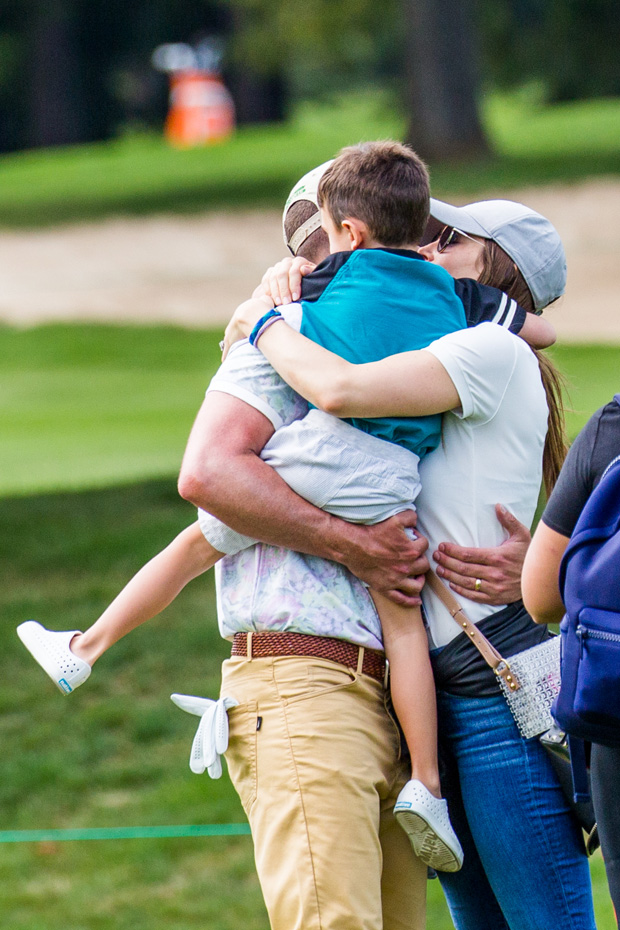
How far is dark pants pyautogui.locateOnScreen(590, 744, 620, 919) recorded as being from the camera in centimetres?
201

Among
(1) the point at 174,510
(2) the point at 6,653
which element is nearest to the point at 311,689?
(2) the point at 6,653

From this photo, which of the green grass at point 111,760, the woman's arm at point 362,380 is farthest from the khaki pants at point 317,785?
the green grass at point 111,760

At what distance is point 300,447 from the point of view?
6.91 ft

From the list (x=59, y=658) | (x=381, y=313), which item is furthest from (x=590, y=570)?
(x=59, y=658)

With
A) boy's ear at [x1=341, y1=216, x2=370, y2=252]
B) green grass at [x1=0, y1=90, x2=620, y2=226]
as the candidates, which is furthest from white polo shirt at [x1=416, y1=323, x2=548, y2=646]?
green grass at [x1=0, y1=90, x2=620, y2=226]

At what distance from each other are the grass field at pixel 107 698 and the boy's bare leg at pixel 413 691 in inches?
86.7

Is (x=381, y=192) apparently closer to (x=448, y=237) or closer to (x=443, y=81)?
(x=448, y=237)

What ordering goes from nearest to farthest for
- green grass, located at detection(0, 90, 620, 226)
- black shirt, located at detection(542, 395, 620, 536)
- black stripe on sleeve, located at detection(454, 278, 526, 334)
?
black shirt, located at detection(542, 395, 620, 536) < black stripe on sleeve, located at detection(454, 278, 526, 334) < green grass, located at detection(0, 90, 620, 226)

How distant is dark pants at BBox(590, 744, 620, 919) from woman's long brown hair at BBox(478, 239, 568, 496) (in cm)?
62

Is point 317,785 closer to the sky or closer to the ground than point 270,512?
closer to the ground

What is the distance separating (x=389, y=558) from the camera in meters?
2.11

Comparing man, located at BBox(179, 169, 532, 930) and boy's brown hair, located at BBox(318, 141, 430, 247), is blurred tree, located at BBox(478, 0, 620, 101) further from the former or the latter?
man, located at BBox(179, 169, 532, 930)

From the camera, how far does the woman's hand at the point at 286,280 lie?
221cm

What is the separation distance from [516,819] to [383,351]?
807 mm
